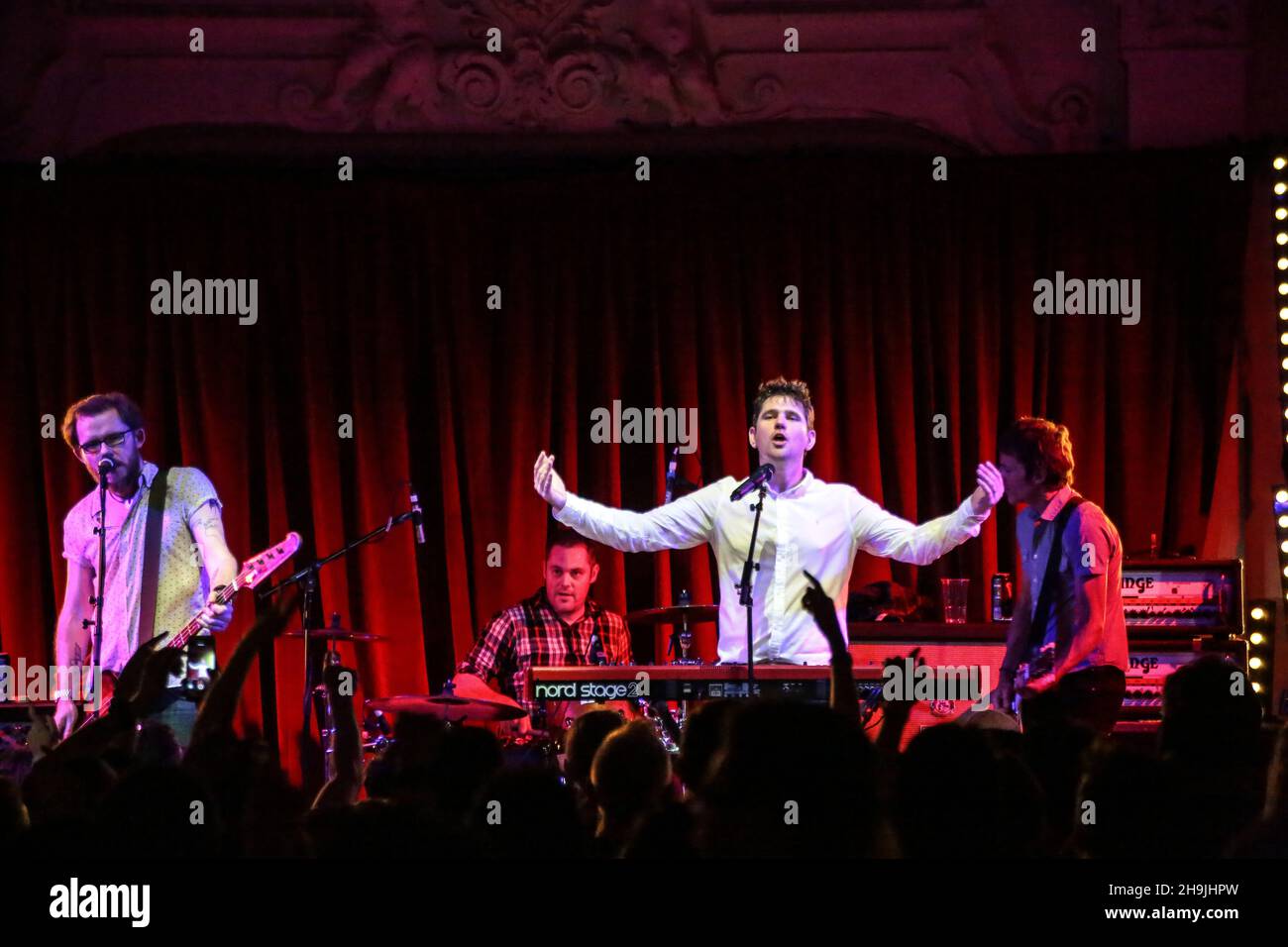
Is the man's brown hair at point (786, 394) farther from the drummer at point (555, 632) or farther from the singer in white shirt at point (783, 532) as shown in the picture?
the drummer at point (555, 632)

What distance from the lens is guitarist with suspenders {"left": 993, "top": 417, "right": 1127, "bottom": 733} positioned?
14.8 ft

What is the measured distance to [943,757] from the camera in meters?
2.09

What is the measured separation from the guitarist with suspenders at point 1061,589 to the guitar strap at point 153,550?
311cm

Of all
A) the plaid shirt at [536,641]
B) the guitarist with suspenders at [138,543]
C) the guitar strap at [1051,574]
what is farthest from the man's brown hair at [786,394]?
the guitarist with suspenders at [138,543]

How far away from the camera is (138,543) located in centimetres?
591

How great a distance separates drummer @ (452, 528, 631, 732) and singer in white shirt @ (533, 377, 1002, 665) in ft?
3.43

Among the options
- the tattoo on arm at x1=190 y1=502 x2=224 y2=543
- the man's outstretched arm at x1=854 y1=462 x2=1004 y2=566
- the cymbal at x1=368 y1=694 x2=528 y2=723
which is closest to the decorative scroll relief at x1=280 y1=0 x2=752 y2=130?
the tattoo on arm at x1=190 y1=502 x2=224 y2=543

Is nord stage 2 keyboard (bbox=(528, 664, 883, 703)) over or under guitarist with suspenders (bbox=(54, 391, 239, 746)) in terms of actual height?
under

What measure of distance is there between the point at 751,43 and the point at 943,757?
5989 mm

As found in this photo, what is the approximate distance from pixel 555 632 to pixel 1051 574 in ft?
8.30

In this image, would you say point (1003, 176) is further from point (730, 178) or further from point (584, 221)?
point (584, 221)

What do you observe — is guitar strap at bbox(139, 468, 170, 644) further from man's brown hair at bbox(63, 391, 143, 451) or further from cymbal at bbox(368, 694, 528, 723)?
cymbal at bbox(368, 694, 528, 723)

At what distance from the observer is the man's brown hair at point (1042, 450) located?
15.8 ft
